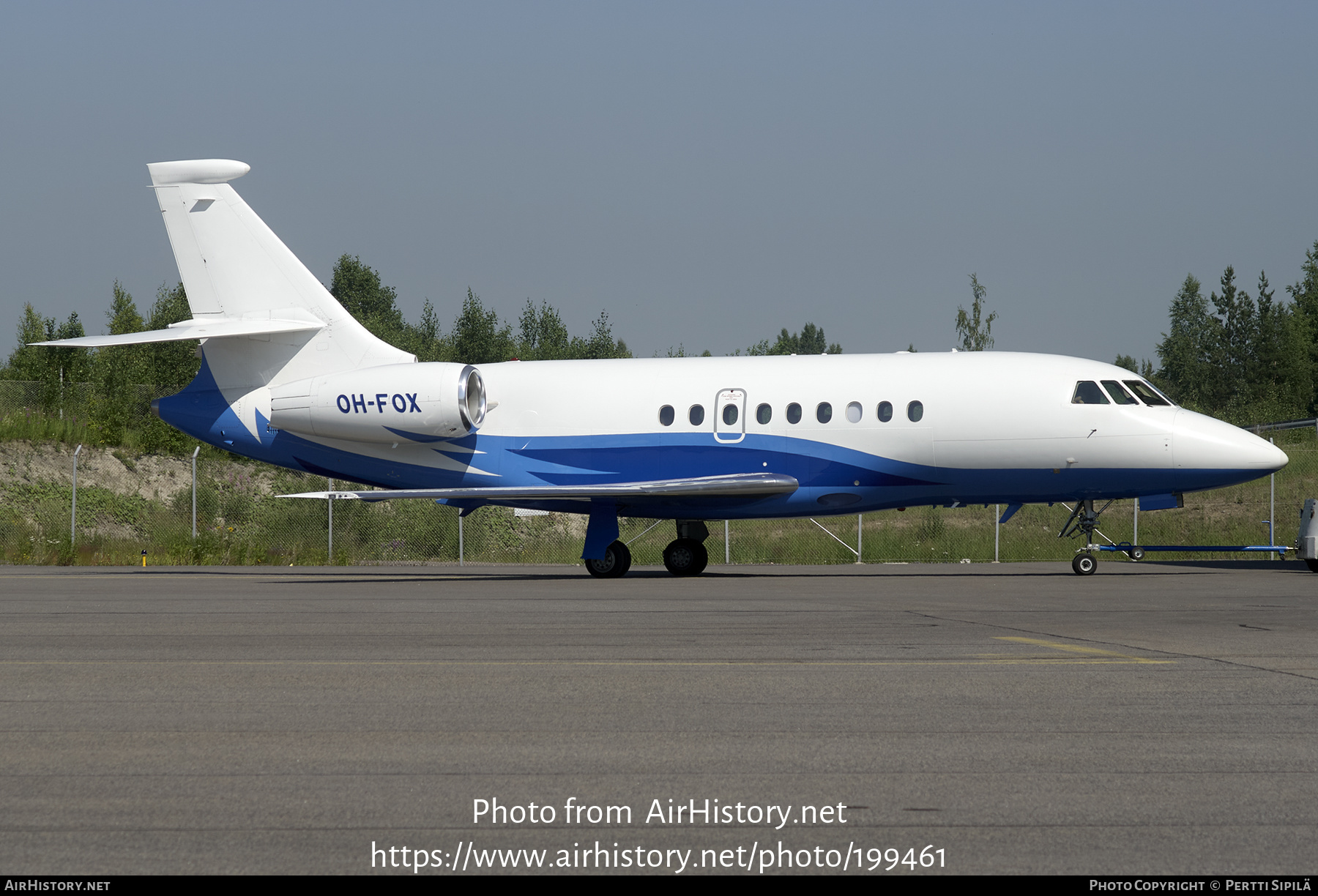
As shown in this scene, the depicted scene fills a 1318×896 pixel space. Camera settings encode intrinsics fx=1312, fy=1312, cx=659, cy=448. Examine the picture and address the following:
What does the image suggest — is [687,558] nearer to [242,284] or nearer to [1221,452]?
[1221,452]

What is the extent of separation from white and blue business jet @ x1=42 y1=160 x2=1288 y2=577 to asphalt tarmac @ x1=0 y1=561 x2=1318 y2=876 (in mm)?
7857

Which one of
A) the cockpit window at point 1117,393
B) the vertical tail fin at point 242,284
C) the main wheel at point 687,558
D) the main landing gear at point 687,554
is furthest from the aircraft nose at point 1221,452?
the vertical tail fin at point 242,284

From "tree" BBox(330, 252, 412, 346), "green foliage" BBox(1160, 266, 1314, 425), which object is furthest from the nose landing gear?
"tree" BBox(330, 252, 412, 346)

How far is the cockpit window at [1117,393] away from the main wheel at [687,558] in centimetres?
755

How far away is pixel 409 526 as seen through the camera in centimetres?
3497

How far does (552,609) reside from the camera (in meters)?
15.0

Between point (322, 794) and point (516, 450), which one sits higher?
point (516, 450)

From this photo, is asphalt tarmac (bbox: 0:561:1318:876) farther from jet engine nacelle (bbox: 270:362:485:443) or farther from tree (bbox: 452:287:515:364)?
tree (bbox: 452:287:515:364)

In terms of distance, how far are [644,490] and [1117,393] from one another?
7923 millimetres

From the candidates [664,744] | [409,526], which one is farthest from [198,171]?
[664,744]

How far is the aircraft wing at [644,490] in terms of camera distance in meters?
21.8
